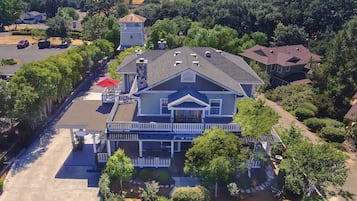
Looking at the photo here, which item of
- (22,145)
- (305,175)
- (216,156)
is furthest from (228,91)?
(22,145)

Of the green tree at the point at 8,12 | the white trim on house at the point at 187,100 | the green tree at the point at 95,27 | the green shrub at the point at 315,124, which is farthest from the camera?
the green tree at the point at 8,12

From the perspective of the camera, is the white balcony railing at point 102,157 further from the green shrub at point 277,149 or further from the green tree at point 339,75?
the green tree at point 339,75

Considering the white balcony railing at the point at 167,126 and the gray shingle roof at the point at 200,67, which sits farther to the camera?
the gray shingle roof at the point at 200,67

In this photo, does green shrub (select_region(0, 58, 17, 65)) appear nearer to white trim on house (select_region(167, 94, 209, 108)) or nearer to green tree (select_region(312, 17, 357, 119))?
white trim on house (select_region(167, 94, 209, 108))

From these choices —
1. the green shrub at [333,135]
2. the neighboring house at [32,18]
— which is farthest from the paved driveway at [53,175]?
the neighboring house at [32,18]

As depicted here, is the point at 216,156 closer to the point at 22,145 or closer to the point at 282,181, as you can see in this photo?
the point at 282,181

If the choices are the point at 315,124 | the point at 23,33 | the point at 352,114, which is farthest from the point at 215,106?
the point at 23,33

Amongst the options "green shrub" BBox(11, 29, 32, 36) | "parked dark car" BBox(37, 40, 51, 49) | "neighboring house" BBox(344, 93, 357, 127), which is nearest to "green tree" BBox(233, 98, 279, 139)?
"neighboring house" BBox(344, 93, 357, 127)
